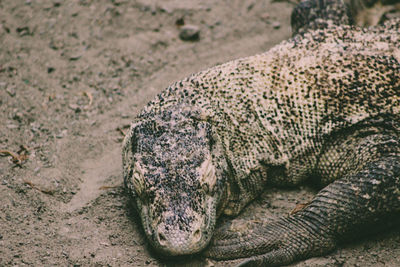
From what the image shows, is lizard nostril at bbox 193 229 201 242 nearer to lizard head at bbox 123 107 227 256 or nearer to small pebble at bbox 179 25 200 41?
lizard head at bbox 123 107 227 256

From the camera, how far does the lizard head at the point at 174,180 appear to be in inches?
124

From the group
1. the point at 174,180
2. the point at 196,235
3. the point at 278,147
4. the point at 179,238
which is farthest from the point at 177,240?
the point at 278,147

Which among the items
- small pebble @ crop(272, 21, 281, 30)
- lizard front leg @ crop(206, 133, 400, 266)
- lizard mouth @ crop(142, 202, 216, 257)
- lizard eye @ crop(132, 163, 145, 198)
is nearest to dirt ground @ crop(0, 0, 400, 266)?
small pebble @ crop(272, 21, 281, 30)

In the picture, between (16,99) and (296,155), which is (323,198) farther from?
(16,99)

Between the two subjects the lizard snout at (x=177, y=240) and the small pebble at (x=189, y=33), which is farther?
the small pebble at (x=189, y=33)

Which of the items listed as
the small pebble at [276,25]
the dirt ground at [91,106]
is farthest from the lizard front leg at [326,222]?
the small pebble at [276,25]

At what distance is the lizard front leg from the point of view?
3521mm

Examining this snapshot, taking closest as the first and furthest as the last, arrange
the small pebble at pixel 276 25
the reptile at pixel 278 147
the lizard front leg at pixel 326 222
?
the reptile at pixel 278 147
the lizard front leg at pixel 326 222
the small pebble at pixel 276 25

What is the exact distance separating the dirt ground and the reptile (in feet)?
0.72

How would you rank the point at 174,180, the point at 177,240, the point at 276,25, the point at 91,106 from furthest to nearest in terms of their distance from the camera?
the point at 276,25 → the point at 91,106 → the point at 174,180 → the point at 177,240

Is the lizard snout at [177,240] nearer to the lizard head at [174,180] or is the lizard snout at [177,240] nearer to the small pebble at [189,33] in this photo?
the lizard head at [174,180]

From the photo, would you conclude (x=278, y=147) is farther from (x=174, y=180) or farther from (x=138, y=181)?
(x=138, y=181)

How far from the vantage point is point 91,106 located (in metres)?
5.20

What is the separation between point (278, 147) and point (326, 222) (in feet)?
2.56
